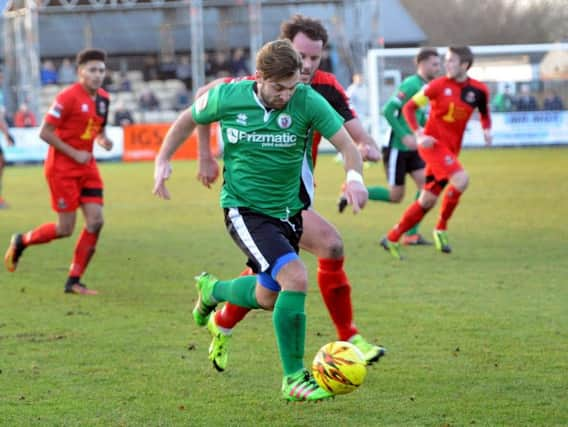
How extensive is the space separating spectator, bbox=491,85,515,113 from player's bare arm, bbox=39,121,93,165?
20.6 m

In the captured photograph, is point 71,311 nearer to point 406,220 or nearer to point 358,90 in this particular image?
point 406,220

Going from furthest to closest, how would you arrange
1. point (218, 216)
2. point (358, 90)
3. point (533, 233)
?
point (358, 90) < point (218, 216) < point (533, 233)

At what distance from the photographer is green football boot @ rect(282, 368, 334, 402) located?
5.10m

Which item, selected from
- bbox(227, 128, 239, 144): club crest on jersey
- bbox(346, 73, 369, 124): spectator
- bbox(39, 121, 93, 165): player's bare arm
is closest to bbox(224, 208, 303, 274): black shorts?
bbox(227, 128, 239, 144): club crest on jersey

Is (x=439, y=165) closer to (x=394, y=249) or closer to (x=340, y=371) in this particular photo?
(x=394, y=249)

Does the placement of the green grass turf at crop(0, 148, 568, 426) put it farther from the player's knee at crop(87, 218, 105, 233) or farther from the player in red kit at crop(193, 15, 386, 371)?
the player's knee at crop(87, 218, 105, 233)

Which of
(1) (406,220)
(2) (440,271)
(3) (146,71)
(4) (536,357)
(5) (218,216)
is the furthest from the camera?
(3) (146,71)

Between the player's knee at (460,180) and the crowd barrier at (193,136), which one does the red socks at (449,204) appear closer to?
the player's knee at (460,180)

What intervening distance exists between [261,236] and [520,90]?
24050 mm

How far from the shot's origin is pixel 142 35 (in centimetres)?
3775

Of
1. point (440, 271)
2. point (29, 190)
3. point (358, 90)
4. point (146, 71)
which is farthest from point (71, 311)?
point (146, 71)

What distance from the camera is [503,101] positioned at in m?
28.4

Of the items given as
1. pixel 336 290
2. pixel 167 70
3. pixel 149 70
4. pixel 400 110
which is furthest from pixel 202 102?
pixel 149 70

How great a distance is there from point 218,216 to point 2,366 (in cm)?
→ 936
